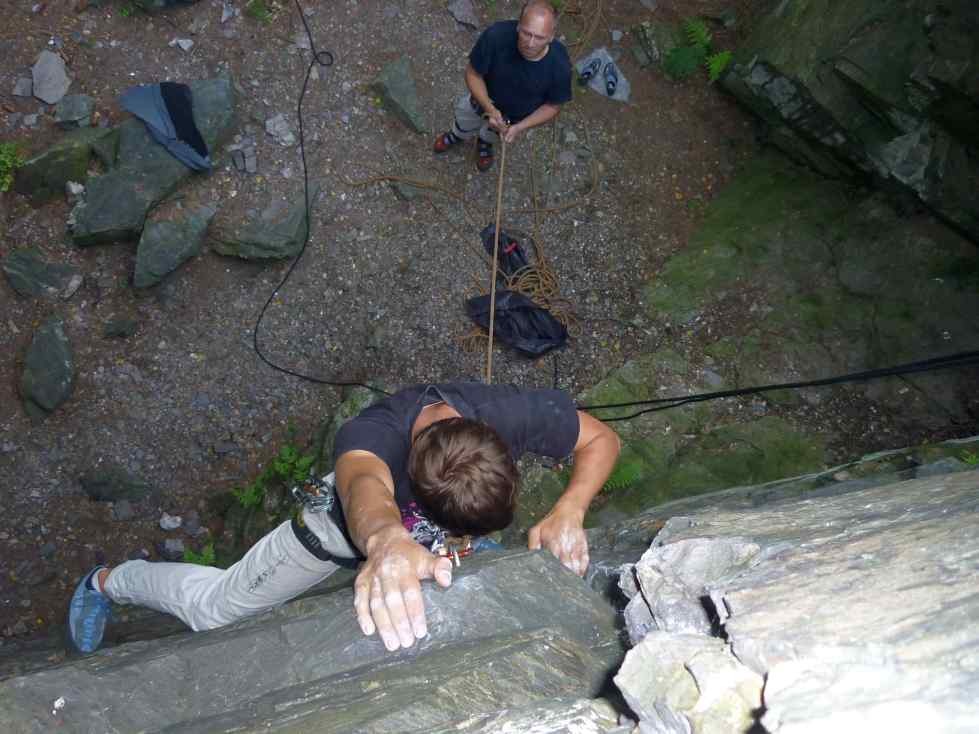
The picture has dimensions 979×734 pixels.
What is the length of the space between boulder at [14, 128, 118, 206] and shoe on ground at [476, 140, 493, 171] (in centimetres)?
286

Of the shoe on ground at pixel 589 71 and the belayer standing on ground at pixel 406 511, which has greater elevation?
the shoe on ground at pixel 589 71

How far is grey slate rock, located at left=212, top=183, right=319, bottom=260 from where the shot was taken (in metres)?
5.55

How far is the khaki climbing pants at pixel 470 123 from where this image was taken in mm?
5705

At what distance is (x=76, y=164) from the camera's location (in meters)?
5.42

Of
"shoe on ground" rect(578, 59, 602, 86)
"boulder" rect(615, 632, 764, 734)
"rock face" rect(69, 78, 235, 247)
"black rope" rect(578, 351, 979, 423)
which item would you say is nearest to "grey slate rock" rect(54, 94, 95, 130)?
"rock face" rect(69, 78, 235, 247)

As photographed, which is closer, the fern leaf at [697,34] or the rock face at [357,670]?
the rock face at [357,670]

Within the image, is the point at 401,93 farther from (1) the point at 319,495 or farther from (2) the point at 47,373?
(1) the point at 319,495

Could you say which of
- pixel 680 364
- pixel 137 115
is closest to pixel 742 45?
pixel 680 364

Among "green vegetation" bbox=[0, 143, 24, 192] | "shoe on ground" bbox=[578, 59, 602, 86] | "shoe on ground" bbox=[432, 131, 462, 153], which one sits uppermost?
"shoe on ground" bbox=[578, 59, 602, 86]

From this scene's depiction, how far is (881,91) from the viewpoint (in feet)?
17.6

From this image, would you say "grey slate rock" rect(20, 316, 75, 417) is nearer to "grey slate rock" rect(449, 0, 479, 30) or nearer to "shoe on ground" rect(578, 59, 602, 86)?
"grey slate rock" rect(449, 0, 479, 30)

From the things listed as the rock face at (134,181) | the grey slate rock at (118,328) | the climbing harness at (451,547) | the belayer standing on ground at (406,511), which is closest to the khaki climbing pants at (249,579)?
the belayer standing on ground at (406,511)

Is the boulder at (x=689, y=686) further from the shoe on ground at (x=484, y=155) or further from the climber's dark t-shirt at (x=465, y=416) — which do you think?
the shoe on ground at (x=484, y=155)

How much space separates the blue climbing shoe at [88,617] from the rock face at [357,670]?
164cm
